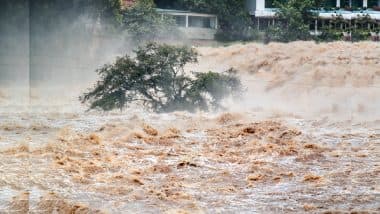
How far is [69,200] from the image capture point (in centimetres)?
838

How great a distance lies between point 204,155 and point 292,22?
11.3 m

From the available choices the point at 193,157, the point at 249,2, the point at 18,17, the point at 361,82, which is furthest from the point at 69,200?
the point at 249,2

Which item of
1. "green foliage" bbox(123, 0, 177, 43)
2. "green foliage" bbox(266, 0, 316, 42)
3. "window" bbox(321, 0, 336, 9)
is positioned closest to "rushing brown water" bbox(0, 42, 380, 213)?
"green foliage" bbox(123, 0, 177, 43)

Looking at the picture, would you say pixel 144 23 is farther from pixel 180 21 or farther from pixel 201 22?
pixel 201 22

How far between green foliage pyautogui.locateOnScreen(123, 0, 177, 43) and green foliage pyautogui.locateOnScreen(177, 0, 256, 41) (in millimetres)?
1167

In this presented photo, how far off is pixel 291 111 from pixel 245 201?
8657 millimetres

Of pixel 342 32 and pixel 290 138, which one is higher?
pixel 342 32

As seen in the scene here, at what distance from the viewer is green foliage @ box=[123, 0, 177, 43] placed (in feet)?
66.6

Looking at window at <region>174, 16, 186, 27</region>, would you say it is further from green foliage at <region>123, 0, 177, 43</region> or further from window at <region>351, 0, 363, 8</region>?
window at <region>351, 0, 363, 8</region>

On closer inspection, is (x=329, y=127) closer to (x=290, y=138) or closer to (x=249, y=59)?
(x=290, y=138)

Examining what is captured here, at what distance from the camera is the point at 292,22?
21.9 metres

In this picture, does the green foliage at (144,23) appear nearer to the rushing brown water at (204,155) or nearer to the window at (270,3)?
the rushing brown water at (204,155)

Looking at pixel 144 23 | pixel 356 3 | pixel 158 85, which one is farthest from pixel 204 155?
pixel 356 3

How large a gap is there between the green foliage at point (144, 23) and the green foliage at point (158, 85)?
3328 millimetres
